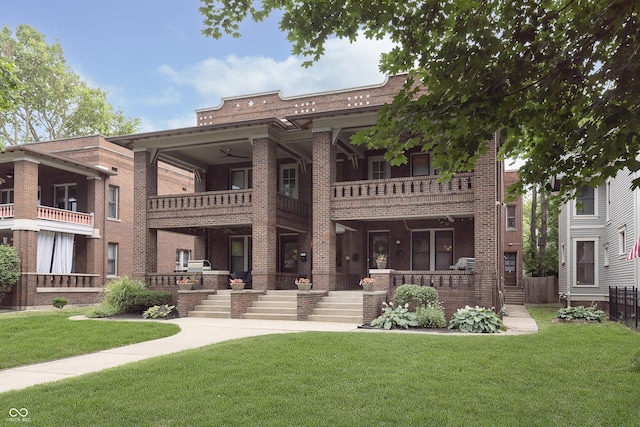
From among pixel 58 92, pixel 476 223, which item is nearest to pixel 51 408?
pixel 476 223

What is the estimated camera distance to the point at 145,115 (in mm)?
46875

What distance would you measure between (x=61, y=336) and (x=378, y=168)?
514 inches

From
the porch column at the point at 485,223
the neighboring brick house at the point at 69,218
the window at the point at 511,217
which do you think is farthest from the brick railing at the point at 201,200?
the window at the point at 511,217

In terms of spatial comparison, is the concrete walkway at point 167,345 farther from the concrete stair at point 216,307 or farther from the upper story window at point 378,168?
the upper story window at point 378,168

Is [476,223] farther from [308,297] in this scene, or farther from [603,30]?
[603,30]

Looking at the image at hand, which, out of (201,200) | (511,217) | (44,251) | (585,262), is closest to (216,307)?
(201,200)

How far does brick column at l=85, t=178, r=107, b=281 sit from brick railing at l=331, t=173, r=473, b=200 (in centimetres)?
1513

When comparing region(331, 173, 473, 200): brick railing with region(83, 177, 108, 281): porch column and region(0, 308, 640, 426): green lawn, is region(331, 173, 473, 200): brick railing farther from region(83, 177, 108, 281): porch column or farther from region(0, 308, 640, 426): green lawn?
region(83, 177, 108, 281): porch column

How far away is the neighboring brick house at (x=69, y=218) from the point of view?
23469mm

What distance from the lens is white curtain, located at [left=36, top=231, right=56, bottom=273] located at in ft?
80.9

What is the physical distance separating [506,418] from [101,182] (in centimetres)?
2634

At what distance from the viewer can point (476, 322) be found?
521 inches

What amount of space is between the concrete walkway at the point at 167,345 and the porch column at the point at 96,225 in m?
12.9

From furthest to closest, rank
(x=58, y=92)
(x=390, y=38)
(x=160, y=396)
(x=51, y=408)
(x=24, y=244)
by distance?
1. (x=58, y=92)
2. (x=24, y=244)
3. (x=160, y=396)
4. (x=51, y=408)
5. (x=390, y=38)
